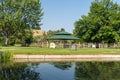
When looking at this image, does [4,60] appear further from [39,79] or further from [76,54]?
[39,79]

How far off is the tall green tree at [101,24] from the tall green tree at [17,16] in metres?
11.6

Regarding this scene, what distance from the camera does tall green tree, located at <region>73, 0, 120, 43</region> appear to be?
81688mm

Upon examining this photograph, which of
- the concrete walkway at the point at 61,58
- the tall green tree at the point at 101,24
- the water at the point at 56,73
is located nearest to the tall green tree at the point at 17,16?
the tall green tree at the point at 101,24

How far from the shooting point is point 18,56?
43.3m

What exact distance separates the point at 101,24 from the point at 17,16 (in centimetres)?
2194

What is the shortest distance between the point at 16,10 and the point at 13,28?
16.1 ft

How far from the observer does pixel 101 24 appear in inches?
3310

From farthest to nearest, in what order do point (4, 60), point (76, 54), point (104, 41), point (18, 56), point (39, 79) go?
point (104, 41), point (76, 54), point (18, 56), point (4, 60), point (39, 79)

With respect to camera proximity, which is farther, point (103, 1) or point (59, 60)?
point (103, 1)

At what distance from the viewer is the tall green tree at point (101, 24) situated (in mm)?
81688

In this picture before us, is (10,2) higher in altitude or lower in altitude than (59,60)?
higher

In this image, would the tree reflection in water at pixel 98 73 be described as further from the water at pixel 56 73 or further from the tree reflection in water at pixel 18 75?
the tree reflection in water at pixel 18 75

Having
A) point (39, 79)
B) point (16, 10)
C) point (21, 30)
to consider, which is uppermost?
point (16, 10)

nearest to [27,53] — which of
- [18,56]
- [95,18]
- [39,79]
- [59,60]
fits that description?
[18,56]
